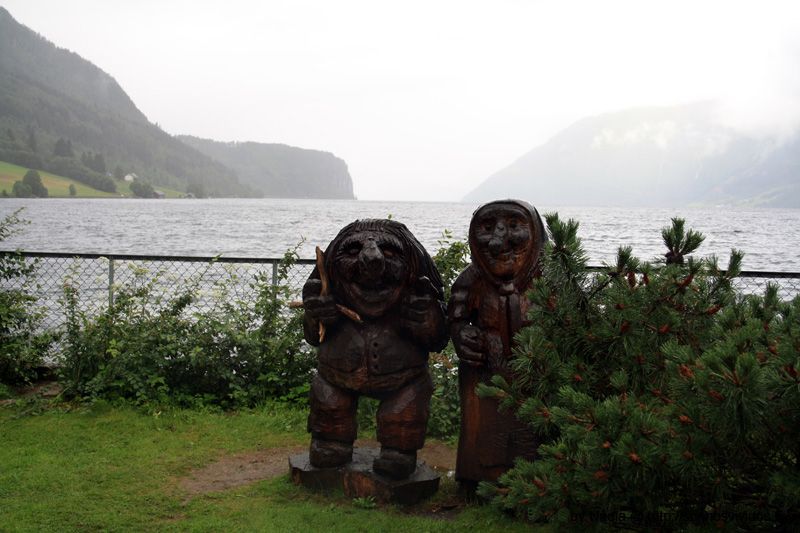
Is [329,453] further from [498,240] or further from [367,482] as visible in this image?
[498,240]

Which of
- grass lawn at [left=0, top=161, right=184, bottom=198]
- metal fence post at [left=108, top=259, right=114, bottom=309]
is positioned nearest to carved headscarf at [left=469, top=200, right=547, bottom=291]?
metal fence post at [left=108, top=259, right=114, bottom=309]

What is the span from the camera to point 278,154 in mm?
160375

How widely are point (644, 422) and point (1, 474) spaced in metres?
5.11

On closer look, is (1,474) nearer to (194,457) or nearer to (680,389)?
(194,457)

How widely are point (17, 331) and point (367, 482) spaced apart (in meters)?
5.32

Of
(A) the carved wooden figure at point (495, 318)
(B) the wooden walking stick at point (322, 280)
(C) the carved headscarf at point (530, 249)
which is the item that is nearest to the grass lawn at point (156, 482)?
(A) the carved wooden figure at point (495, 318)

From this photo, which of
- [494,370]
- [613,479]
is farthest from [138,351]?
[613,479]

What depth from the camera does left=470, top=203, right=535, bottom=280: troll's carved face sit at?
15.8 ft

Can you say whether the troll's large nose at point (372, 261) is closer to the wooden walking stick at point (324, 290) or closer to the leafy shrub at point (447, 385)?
the wooden walking stick at point (324, 290)

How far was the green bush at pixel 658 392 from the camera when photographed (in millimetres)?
2521

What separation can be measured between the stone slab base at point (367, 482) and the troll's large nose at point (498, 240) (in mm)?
1797

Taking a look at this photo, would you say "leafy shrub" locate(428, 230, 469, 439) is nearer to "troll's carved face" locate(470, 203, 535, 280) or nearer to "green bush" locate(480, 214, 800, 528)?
"troll's carved face" locate(470, 203, 535, 280)

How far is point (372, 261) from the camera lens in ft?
16.5

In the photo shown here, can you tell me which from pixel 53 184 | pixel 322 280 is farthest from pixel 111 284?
pixel 53 184
